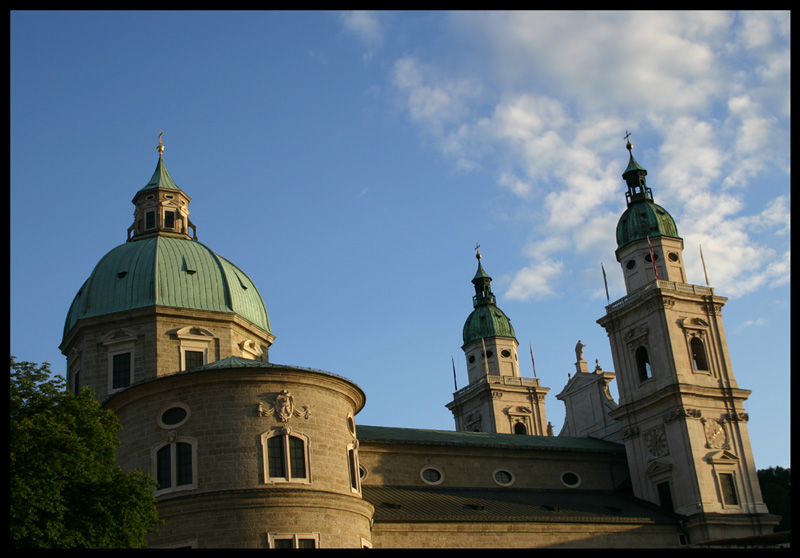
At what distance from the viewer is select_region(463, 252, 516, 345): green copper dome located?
74.5 meters

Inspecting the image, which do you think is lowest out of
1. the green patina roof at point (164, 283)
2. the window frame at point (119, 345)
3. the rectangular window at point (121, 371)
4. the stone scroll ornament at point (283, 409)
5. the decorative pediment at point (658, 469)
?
the decorative pediment at point (658, 469)

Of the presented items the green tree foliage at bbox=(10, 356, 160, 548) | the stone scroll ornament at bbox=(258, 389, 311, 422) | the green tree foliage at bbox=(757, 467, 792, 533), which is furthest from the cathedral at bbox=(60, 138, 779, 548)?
the green tree foliage at bbox=(757, 467, 792, 533)

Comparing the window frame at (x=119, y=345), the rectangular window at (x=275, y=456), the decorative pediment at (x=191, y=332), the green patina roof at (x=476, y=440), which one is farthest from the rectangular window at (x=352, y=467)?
the window frame at (x=119, y=345)

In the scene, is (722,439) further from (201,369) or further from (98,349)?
(98,349)

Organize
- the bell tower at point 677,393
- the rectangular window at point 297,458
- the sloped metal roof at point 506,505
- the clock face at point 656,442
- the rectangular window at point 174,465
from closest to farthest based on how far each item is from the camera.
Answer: the rectangular window at point 174,465
the rectangular window at point 297,458
the sloped metal roof at point 506,505
the bell tower at point 677,393
the clock face at point 656,442

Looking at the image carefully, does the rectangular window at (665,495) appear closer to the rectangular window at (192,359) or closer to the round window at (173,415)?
the rectangular window at (192,359)

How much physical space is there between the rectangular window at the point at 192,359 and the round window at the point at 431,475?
13450mm

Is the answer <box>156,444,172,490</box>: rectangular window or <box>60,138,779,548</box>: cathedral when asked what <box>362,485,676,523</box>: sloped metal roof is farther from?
<box>156,444,172,490</box>: rectangular window

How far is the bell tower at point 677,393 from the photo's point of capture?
5044 centimetres

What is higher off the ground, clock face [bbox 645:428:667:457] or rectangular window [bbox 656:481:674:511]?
clock face [bbox 645:428:667:457]

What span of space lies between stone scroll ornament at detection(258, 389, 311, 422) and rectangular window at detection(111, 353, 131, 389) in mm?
11467

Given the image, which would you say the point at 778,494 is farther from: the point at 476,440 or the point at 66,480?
the point at 66,480
